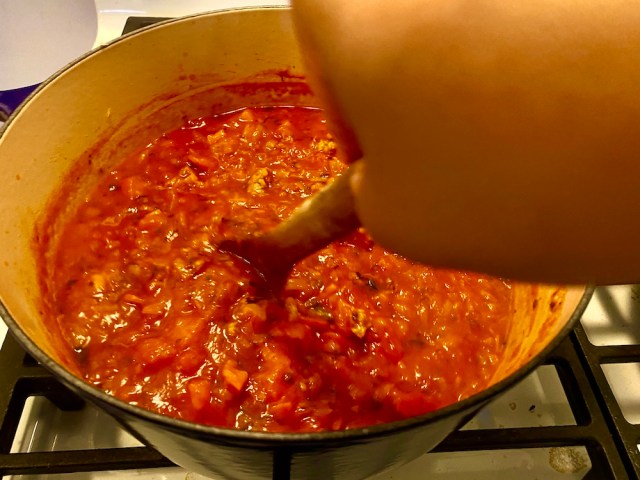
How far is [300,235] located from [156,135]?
3.05 feet

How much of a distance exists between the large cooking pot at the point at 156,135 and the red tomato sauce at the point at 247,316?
106 mm

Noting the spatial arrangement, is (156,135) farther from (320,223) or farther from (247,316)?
(320,223)

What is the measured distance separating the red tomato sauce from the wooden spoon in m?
0.05

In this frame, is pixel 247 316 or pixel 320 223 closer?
pixel 320 223

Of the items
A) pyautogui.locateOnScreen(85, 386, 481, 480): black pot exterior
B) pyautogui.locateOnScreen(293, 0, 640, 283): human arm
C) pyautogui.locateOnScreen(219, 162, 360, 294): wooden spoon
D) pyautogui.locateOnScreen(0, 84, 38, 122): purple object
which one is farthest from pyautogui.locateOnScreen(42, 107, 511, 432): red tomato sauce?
pyautogui.locateOnScreen(293, 0, 640, 283): human arm

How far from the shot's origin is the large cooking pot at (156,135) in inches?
29.3

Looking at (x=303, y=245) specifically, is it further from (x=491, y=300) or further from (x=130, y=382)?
(x=491, y=300)

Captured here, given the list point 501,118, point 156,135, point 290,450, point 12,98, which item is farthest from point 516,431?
point 12,98

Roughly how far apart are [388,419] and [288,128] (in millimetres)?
921

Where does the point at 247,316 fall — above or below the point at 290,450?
above

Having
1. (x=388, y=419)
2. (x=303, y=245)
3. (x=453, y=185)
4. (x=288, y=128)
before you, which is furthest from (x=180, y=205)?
(x=453, y=185)

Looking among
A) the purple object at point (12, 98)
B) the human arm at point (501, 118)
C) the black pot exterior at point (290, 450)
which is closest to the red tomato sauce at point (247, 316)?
the black pot exterior at point (290, 450)

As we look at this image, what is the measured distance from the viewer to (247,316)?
123 centimetres

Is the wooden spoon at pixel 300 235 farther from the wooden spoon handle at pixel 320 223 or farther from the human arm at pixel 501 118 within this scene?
the human arm at pixel 501 118
